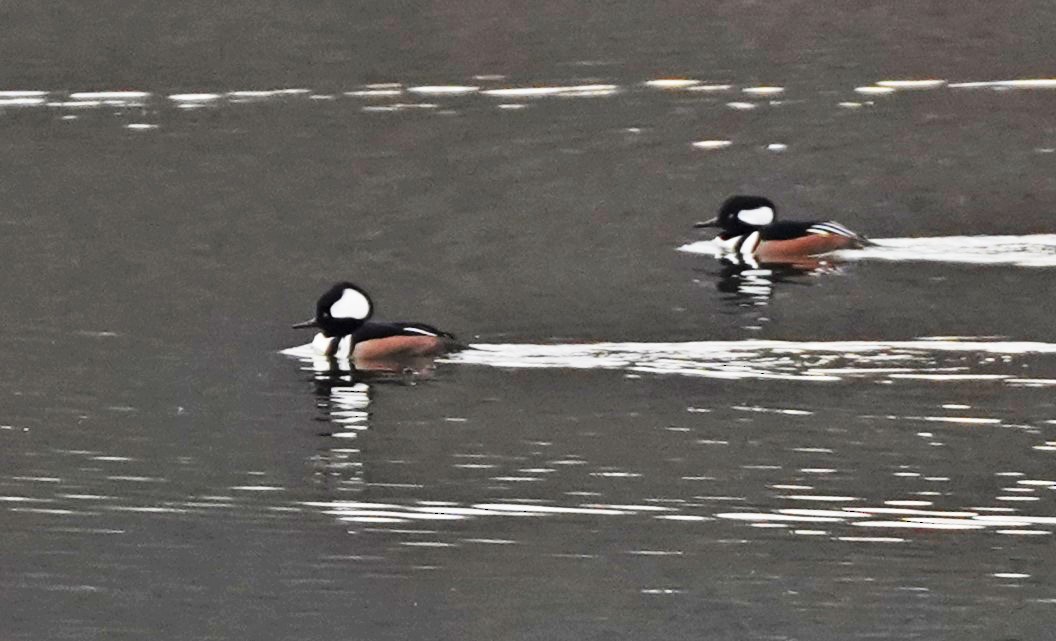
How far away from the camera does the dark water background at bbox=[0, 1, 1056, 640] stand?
11.3m

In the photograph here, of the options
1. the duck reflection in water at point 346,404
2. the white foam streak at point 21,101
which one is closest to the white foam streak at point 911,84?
the white foam streak at point 21,101

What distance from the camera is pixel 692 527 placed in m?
12.3

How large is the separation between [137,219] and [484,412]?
35.0 feet

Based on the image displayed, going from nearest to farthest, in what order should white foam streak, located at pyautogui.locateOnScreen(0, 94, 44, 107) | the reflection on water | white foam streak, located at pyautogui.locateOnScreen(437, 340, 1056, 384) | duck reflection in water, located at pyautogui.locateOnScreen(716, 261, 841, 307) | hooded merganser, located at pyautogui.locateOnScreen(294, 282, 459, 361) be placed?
the reflection on water
white foam streak, located at pyautogui.locateOnScreen(437, 340, 1056, 384)
hooded merganser, located at pyautogui.locateOnScreen(294, 282, 459, 361)
duck reflection in water, located at pyautogui.locateOnScreen(716, 261, 841, 307)
white foam streak, located at pyautogui.locateOnScreen(0, 94, 44, 107)

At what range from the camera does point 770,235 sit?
22.5 metres

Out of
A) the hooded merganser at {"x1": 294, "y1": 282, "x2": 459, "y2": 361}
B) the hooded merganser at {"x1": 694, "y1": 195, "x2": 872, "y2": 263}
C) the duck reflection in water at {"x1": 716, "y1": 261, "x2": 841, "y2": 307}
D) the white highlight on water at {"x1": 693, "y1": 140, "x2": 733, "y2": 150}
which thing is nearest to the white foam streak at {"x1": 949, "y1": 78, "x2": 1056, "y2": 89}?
the white highlight on water at {"x1": 693, "y1": 140, "x2": 733, "y2": 150}

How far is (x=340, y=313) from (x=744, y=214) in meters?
6.19

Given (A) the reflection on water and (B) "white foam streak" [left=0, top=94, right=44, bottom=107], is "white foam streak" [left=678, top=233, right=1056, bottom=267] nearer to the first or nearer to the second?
(A) the reflection on water

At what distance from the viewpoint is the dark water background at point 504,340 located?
36.9 feet

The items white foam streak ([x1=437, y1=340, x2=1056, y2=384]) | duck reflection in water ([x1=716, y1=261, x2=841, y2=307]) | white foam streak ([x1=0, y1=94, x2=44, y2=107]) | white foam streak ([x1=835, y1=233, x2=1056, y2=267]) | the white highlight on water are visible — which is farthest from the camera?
white foam streak ([x1=0, y1=94, x2=44, y2=107])

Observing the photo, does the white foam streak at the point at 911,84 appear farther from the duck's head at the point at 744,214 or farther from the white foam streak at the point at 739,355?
the white foam streak at the point at 739,355

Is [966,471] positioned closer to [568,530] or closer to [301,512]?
[568,530]

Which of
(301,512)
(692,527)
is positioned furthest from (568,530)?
(301,512)

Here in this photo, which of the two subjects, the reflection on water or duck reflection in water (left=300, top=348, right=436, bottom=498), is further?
duck reflection in water (left=300, top=348, right=436, bottom=498)
